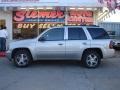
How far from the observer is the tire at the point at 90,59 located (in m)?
14.2

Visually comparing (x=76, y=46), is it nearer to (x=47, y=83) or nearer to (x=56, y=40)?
(x=56, y=40)

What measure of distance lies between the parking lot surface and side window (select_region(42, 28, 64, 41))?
4.00 feet

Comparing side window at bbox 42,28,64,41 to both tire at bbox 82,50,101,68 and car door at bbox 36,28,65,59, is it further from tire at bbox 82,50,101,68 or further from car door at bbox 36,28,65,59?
tire at bbox 82,50,101,68

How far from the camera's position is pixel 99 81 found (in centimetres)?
1141

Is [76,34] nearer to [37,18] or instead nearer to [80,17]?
[80,17]

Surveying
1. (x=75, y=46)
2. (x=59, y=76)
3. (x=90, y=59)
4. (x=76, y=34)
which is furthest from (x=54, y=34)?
(x=59, y=76)

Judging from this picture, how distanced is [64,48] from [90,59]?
1163mm

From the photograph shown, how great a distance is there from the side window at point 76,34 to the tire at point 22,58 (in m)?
1.88

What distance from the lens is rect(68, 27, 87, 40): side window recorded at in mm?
14375

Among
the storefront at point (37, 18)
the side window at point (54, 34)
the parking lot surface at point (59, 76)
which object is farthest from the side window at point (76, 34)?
the storefront at point (37, 18)

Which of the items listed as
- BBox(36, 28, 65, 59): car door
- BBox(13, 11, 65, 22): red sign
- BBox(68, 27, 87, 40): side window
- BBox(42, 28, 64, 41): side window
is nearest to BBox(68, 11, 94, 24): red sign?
BBox(13, 11, 65, 22): red sign

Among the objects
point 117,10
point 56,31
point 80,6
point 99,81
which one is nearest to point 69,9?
point 80,6

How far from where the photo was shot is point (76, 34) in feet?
47.4

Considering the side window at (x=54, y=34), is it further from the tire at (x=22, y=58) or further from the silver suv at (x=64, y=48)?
the tire at (x=22, y=58)
